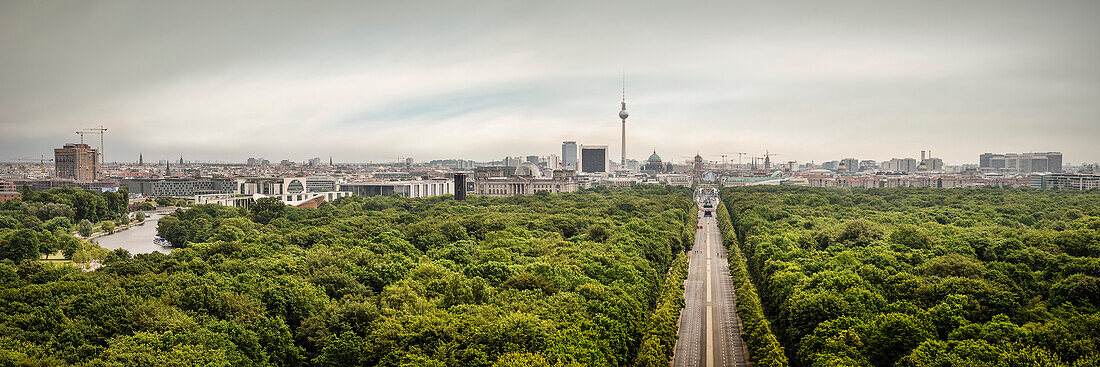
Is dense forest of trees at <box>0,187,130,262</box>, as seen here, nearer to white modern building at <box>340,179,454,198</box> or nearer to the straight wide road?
the straight wide road

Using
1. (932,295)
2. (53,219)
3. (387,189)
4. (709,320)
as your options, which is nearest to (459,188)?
(387,189)

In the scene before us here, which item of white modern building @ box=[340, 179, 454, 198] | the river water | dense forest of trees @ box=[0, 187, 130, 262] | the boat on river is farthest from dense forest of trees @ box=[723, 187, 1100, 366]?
white modern building @ box=[340, 179, 454, 198]

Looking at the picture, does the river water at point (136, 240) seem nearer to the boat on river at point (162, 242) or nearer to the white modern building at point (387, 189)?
the boat on river at point (162, 242)

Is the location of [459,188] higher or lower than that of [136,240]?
higher

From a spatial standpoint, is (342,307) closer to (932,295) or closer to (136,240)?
(932,295)

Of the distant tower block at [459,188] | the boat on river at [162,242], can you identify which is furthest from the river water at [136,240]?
the distant tower block at [459,188]
